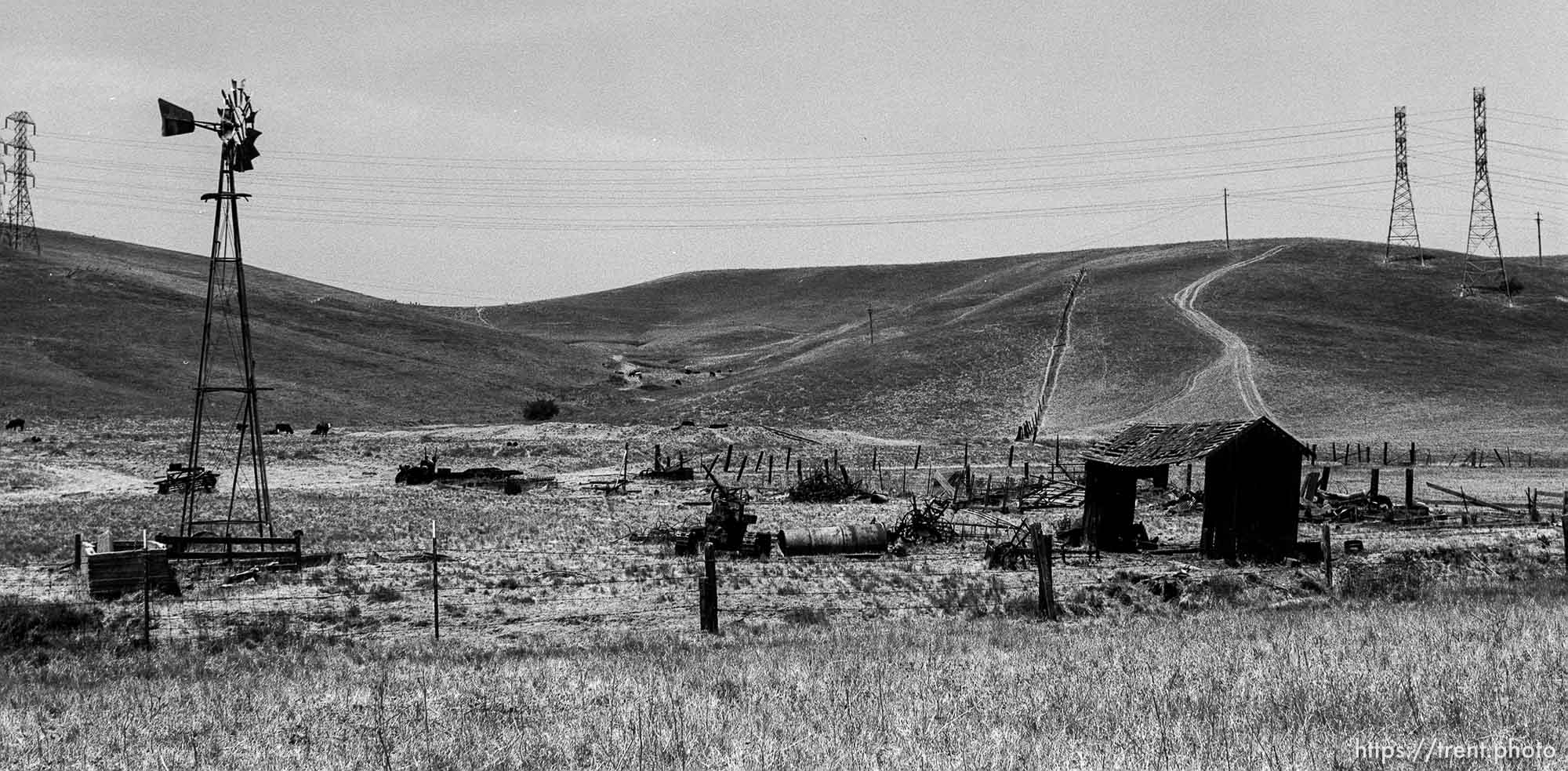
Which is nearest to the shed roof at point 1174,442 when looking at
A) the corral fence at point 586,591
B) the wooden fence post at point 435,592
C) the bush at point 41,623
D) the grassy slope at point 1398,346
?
the corral fence at point 586,591

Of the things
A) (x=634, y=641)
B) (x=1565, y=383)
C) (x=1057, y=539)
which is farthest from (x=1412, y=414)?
(x=634, y=641)

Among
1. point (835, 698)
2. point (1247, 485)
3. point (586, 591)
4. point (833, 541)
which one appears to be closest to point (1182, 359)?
point (1247, 485)

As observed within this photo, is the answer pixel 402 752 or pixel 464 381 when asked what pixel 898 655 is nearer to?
pixel 402 752

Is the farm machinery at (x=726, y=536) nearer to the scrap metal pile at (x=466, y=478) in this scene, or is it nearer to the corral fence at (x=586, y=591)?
the corral fence at (x=586, y=591)

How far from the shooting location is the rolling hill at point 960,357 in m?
74.6

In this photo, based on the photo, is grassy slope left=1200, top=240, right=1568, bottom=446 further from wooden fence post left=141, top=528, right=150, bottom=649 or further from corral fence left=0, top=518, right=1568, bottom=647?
wooden fence post left=141, top=528, right=150, bottom=649

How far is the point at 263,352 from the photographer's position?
105 meters

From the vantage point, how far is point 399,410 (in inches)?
3556

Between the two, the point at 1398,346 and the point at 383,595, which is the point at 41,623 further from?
the point at 1398,346

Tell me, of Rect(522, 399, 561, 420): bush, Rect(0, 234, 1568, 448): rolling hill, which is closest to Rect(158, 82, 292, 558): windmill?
Rect(522, 399, 561, 420): bush

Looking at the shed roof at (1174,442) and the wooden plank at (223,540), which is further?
the shed roof at (1174,442)

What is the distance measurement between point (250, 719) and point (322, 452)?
51.9 metres

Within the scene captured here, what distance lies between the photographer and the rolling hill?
74.6 metres

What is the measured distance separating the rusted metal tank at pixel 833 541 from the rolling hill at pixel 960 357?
4687 centimetres
